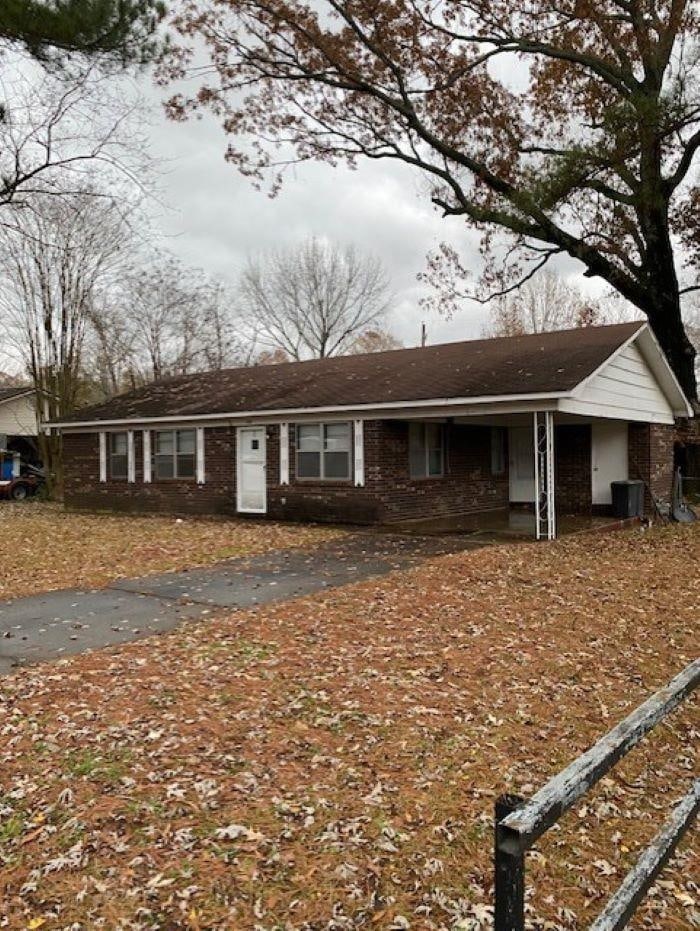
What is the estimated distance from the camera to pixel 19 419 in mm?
34719

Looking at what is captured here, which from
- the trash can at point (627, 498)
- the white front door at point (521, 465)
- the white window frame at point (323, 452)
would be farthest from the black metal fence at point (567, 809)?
the white front door at point (521, 465)

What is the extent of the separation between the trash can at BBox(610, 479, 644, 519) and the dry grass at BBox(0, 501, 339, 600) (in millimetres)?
6342

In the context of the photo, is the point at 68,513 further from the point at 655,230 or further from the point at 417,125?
the point at 655,230

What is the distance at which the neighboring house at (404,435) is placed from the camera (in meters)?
13.8

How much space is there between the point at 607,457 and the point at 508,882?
16538 millimetres

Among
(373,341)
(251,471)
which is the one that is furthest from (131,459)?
(373,341)

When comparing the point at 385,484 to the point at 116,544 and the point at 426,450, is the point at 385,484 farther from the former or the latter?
the point at 116,544

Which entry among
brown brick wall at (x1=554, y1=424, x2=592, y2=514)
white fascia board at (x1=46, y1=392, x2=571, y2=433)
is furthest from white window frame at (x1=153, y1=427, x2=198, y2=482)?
brown brick wall at (x1=554, y1=424, x2=592, y2=514)

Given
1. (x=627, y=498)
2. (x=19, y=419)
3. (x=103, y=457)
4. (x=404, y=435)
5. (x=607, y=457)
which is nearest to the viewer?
(x=404, y=435)

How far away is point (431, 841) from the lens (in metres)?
3.31

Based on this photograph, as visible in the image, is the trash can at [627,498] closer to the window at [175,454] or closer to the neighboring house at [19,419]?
the window at [175,454]

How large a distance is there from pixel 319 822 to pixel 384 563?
22.5 ft

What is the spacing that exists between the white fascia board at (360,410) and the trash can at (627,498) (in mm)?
4653

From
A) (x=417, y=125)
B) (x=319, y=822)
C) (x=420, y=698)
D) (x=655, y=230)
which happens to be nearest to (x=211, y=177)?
(x=417, y=125)
